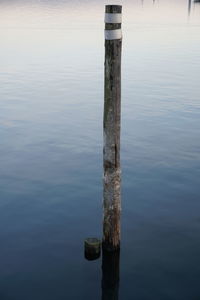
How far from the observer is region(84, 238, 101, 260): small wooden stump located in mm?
10383

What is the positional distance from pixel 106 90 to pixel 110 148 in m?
1.33

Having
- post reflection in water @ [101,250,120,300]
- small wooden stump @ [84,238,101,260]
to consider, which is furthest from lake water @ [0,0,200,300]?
small wooden stump @ [84,238,101,260]

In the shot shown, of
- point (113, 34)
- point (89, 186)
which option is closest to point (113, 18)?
point (113, 34)

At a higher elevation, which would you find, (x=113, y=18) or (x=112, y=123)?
(x=113, y=18)

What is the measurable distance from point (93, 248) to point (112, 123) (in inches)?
125

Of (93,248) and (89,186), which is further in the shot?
(89,186)

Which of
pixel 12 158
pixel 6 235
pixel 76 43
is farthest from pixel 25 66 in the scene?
pixel 6 235

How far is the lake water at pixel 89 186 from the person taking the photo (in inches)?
394

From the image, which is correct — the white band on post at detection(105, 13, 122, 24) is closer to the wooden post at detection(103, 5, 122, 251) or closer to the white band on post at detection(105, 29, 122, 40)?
the wooden post at detection(103, 5, 122, 251)

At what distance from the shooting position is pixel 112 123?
31.4ft

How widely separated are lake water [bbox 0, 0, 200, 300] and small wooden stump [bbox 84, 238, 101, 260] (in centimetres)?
23

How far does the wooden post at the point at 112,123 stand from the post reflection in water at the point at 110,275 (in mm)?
325

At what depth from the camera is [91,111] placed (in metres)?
26.4

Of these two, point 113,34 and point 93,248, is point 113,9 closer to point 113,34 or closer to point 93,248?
point 113,34
